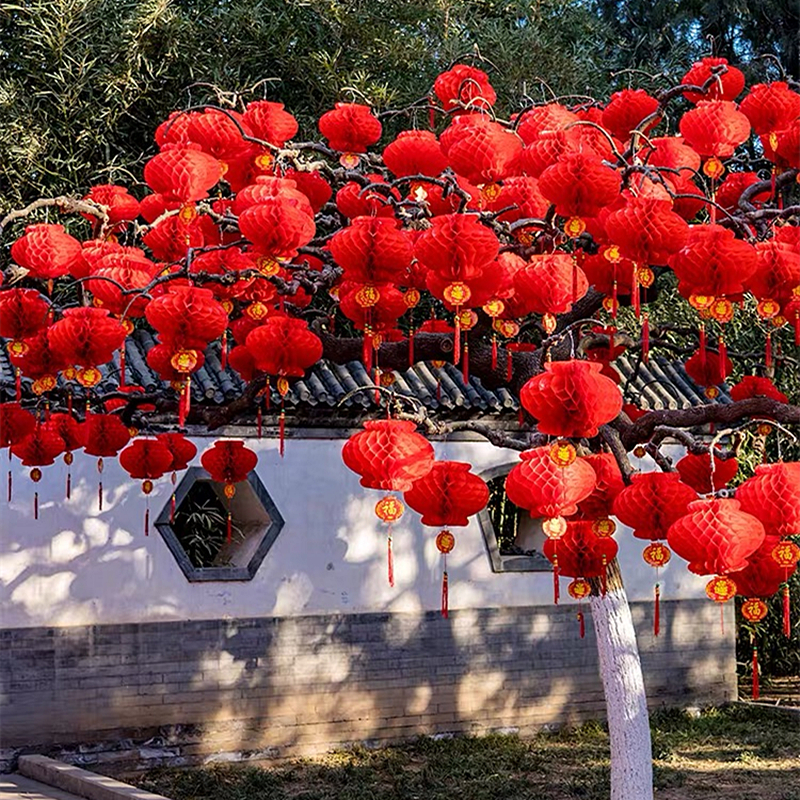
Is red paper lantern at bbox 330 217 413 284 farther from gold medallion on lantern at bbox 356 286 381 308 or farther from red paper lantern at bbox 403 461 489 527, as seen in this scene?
red paper lantern at bbox 403 461 489 527

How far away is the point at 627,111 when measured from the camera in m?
6.89

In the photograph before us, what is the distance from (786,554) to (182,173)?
3062 mm

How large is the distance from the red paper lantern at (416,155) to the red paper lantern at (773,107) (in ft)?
4.88

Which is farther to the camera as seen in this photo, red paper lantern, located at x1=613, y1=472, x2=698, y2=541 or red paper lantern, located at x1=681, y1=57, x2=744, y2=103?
red paper lantern, located at x1=681, y1=57, x2=744, y2=103

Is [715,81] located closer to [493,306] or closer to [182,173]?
[493,306]

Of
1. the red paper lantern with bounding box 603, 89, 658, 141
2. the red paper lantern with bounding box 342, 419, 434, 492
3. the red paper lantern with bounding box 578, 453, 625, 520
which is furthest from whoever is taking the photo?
the red paper lantern with bounding box 603, 89, 658, 141

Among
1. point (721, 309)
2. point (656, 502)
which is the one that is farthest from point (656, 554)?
point (721, 309)

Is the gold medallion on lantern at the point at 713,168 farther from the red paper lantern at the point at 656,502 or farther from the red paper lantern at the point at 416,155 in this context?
the red paper lantern at the point at 656,502

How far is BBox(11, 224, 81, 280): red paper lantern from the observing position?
20.4ft

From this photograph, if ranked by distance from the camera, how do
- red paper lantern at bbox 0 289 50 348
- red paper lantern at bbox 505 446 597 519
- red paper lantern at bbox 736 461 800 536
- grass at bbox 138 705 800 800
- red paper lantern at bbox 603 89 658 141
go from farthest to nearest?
grass at bbox 138 705 800 800
red paper lantern at bbox 603 89 658 141
red paper lantern at bbox 0 289 50 348
red paper lantern at bbox 505 446 597 519
red paper lantern at bbox 736 461 800 536

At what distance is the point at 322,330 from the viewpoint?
6797 millimetres

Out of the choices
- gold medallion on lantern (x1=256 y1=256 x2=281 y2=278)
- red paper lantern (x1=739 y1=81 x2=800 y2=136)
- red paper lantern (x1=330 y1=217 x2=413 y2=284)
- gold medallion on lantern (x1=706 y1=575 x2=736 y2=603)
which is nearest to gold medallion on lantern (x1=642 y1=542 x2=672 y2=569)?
gold medallion on lantern (x1=706 y1=575 x2=736 y2=603)

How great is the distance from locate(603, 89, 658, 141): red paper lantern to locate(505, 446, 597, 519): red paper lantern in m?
2.36

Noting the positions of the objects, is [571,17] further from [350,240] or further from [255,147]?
[350,240]
